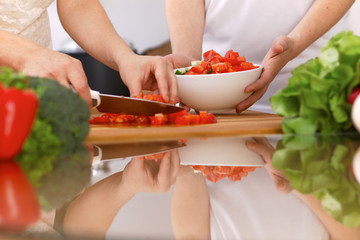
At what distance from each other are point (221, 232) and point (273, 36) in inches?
70.2

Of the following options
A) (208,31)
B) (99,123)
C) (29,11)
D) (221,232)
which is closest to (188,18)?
(208,31)

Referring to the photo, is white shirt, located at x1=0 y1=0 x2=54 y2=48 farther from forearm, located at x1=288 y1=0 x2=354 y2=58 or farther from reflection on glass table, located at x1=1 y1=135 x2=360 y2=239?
reflection on glass table, located at x1=1 y1=135 x2=360 y2=239

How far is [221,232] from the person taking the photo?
0.43 metres

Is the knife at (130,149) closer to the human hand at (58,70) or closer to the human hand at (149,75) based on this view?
the human hand at (58,70)

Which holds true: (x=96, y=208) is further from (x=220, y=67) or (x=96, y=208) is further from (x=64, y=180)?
(x=220, y=67)

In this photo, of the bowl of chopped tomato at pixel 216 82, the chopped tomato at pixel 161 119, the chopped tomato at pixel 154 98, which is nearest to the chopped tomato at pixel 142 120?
the chopped tomato at pixel 161 119

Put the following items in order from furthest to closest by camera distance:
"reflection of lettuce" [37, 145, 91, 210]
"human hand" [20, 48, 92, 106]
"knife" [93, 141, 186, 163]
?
"human hand" [20, 48, 92, 106] → "knife" [93, 141, 186, 163] → "reflection of lettuce" [37, 145, 91, 210]

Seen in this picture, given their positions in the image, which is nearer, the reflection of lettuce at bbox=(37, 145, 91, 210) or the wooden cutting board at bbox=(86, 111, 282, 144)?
the reflection of lettuce at bbox=(37, 145, 91, 210)

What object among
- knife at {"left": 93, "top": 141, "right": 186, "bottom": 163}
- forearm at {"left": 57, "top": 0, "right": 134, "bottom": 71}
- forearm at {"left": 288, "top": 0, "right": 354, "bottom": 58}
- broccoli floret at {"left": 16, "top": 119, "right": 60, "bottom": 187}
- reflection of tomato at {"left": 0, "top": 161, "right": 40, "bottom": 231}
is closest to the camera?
reflection of tomato at {"left": 0, "top": 161, "right": 40, "bottom": 231}

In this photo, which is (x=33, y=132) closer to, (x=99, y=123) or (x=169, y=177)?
(x=169, y=177)

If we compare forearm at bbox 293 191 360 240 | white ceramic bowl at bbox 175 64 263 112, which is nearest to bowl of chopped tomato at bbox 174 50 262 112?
white ceramic bowl at bbox 175 64 263 112

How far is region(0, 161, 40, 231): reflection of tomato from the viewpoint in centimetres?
42

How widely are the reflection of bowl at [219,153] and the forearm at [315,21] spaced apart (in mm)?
937

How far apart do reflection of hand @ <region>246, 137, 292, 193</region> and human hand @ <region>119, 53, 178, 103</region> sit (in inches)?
18.8
